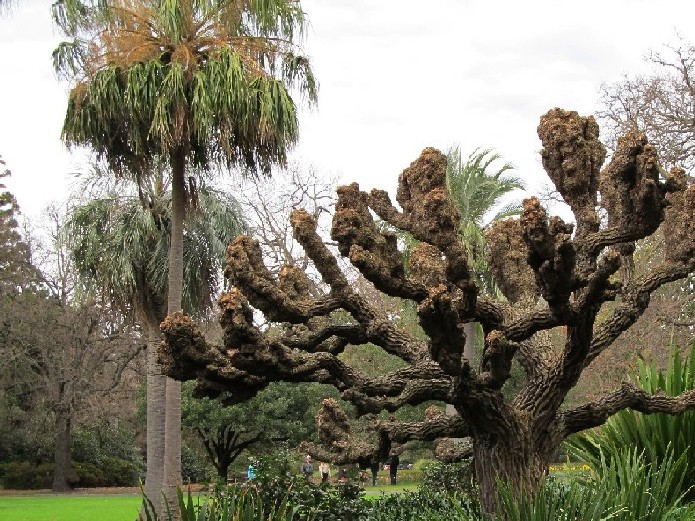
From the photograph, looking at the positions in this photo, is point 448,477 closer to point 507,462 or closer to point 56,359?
point 507,462

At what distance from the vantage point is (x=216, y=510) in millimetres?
6188

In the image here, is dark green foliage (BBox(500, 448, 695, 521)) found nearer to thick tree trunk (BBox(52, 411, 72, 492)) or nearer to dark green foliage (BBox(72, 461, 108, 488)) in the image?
thick tree trunk (BBox(52, 411, 72, 492))

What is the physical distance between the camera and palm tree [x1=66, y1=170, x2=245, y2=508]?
60.6 ft

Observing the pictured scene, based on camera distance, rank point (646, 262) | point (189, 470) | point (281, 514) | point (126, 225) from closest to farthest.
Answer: point (281, 514)
point (126, 225)
point (646, 262)
point (189, 470)

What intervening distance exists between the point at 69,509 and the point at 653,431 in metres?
18.7

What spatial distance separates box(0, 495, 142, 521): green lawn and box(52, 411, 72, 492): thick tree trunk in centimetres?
474

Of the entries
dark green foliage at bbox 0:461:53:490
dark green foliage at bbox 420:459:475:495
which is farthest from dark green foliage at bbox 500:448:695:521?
dark green foliage at bbox 0:461:53:490

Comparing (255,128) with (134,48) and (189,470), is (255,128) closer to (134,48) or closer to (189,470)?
(134,48)

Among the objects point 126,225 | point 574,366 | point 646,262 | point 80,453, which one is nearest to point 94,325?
point 80,453

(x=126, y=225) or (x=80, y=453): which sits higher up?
(x=126, y=225)

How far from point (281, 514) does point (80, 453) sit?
1339 inches

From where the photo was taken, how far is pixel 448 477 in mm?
14188

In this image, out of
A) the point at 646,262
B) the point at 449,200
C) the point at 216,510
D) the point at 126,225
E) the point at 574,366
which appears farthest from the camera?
the point at 646,262

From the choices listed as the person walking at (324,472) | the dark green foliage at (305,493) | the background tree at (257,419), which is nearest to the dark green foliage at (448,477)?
the person walking at (324,472)
